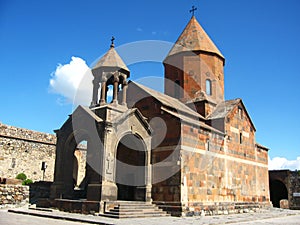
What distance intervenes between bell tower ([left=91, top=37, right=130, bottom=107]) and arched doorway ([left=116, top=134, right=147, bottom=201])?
6.93ft

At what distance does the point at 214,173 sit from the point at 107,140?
599 centimetres

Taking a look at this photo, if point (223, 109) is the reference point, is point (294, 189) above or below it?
below

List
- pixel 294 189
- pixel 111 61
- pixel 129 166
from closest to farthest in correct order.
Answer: pixel 111 61 → pixel 129 166 → pixel 294 189

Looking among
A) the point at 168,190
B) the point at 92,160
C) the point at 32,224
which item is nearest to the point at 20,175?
the point at 92,160

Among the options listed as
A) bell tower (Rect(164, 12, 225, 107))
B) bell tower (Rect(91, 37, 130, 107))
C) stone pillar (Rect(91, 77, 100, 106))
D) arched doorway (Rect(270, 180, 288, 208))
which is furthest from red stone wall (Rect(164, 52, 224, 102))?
arched doorway (Rect(270, 180, 288, 208))

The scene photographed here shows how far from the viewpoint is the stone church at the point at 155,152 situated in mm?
12805

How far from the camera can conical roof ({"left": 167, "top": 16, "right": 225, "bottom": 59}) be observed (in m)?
20.3

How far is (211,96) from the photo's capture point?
1989cm

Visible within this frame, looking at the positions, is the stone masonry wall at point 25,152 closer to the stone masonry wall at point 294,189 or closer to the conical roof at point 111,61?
the conical roof at point 111,61

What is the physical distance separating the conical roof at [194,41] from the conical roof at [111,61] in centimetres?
598

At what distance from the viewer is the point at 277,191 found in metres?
27.7

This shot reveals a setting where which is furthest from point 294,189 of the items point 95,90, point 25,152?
point 25,152

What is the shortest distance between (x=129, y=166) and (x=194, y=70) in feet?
25.8

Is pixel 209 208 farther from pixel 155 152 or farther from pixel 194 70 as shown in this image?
pixel 194 70
